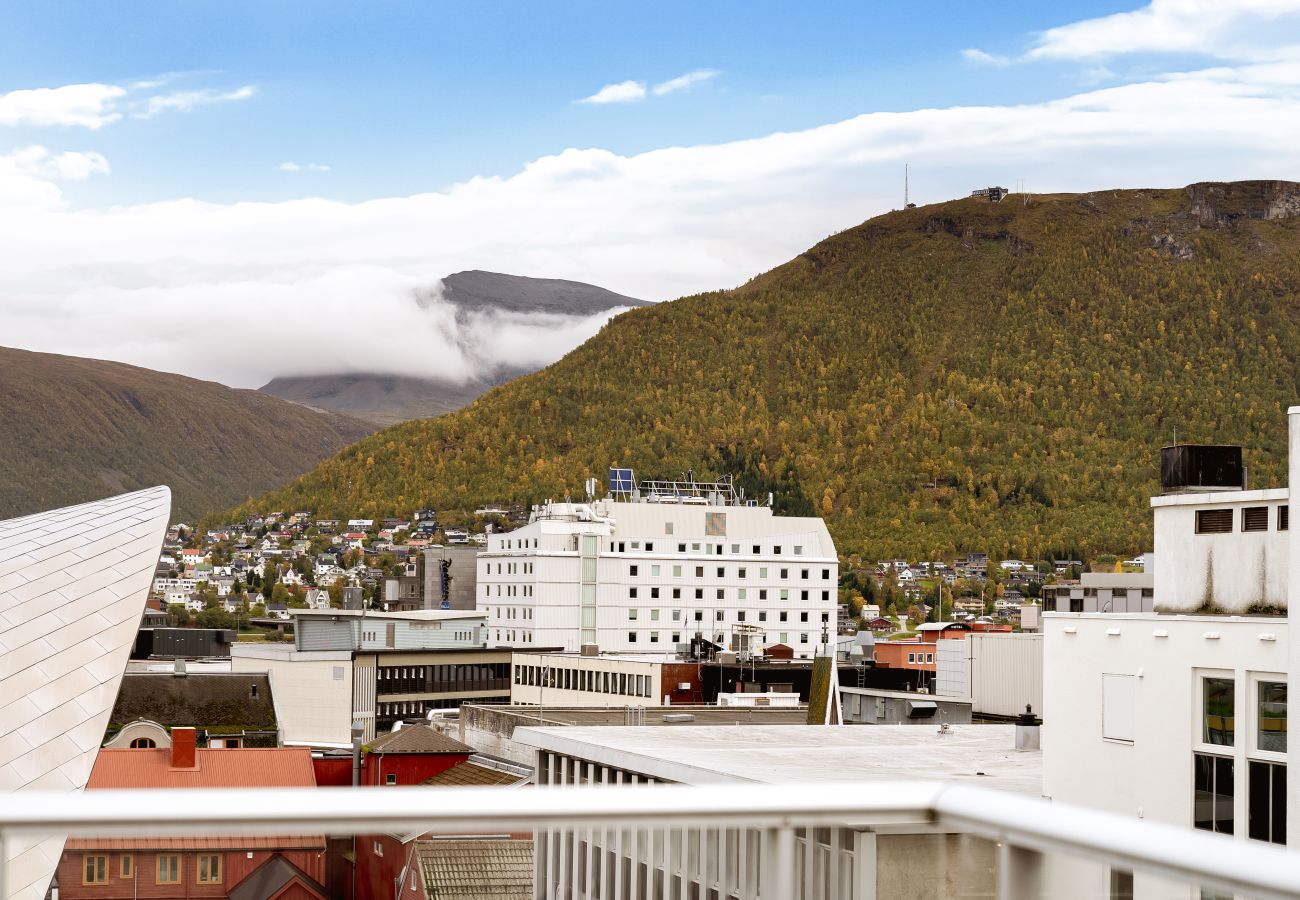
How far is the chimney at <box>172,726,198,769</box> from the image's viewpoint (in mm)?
43531

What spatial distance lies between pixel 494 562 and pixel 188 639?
23266mm

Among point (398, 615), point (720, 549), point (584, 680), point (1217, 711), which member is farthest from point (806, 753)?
point (720, 549)

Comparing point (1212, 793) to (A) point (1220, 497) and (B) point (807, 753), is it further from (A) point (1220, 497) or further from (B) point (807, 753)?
(B) point (807, 753)

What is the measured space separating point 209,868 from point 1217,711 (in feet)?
43.5

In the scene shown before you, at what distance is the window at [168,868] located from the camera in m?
3.86

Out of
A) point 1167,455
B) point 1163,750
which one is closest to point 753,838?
point 1163,750

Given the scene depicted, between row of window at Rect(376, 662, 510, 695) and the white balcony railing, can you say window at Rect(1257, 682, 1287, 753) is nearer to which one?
the white balcony railing

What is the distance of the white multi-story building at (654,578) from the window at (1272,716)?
3413 inches

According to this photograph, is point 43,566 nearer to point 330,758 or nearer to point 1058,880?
point 330,758

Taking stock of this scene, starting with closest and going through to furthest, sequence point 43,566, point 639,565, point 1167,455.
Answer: point 1167,455 → point 43,566 → point 639,565

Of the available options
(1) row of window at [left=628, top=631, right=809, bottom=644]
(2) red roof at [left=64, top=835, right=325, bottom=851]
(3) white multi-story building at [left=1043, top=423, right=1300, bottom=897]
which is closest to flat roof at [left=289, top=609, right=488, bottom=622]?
(1) row of window at [left=628, top=631, right=809, bottom=644]

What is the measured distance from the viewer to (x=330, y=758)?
52.0 m

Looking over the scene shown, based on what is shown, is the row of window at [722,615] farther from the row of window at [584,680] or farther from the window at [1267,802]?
the window at [1267,802]

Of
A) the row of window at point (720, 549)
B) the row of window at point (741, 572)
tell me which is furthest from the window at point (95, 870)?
the row of window at point (720, 549)
